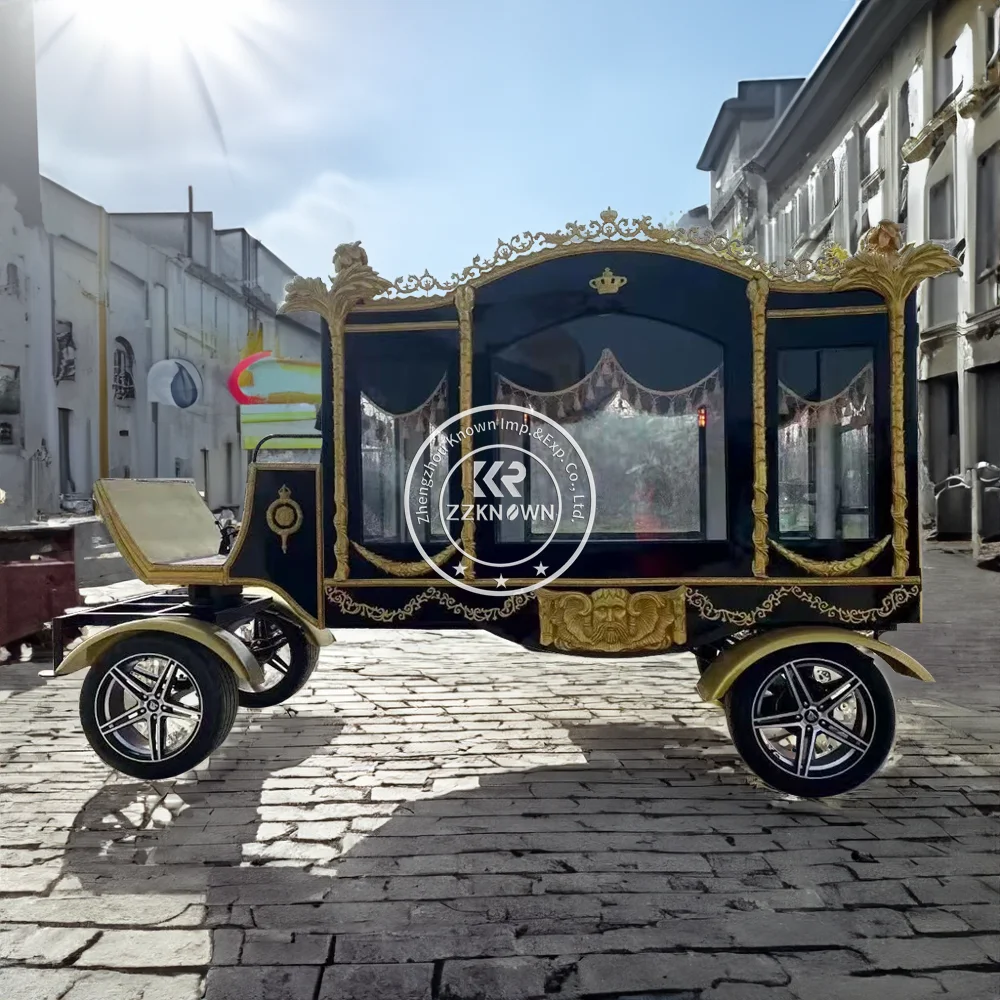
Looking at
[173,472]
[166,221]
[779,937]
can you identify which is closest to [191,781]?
[779,937]

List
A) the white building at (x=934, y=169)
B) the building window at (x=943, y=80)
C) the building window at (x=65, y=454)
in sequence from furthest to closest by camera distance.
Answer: the building window at (x=65, y=454)
the building window at (x=943, y=80)
the white building at (x=934, y=169)

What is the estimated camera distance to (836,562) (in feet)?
14.5

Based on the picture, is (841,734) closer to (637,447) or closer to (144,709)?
(637,447)

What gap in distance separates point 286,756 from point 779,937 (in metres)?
2.89

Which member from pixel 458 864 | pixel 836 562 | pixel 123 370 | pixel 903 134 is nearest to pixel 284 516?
pixel 458 864

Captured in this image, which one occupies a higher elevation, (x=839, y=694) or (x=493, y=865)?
(x=839, y=694)

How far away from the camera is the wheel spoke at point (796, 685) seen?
14.1 ft

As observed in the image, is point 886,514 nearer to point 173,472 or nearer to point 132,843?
point 132,843

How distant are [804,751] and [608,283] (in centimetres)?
247

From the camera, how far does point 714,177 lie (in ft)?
106

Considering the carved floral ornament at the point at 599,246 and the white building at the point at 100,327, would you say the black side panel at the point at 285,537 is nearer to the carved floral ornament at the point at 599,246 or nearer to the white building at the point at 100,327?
the carved floral ornament at the point at 599,246

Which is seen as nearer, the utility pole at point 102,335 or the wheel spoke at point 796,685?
the wheel spoke at point 796,685

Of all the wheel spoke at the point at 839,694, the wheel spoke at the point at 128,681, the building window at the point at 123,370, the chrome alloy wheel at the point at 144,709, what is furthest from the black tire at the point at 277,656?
the building window at the point at 123,370

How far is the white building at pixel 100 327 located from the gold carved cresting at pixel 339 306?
15893 mm
